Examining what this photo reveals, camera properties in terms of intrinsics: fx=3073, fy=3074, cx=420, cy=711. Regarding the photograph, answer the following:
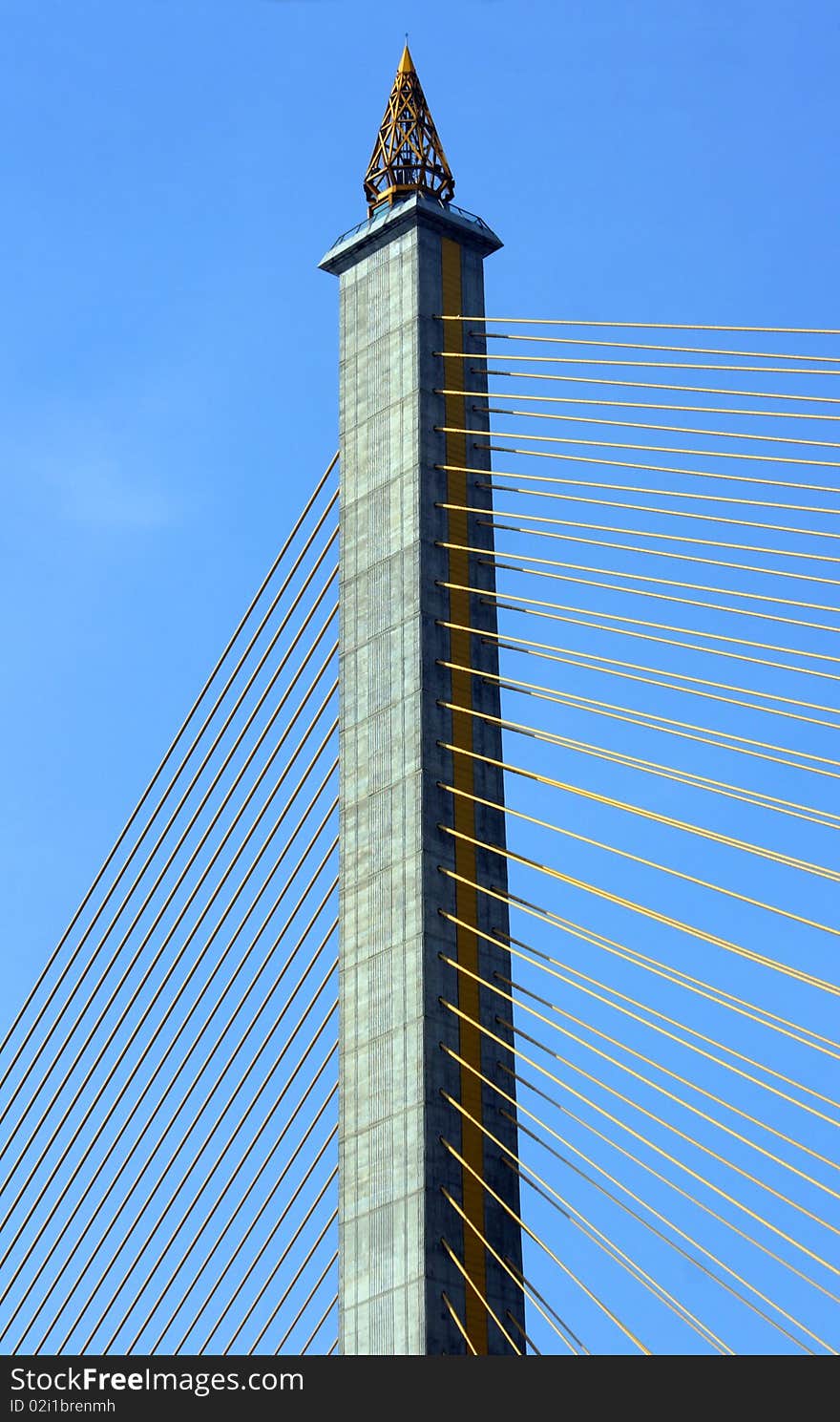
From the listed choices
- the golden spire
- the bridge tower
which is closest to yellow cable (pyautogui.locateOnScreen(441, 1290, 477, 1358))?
the bridge tower

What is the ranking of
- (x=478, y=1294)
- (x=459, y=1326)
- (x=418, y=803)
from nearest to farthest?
1. (x=459, y=1326)
2. (x=478, y=1294)
3. (x=418, y=803)

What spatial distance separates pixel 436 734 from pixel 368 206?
981cm

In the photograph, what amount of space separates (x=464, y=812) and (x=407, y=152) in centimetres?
1175

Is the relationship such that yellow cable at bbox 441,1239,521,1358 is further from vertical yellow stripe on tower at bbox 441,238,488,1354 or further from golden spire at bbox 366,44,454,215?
golden spire at bbox 366,44,454,215

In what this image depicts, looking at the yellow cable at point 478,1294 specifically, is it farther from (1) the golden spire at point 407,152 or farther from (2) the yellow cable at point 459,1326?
(1) the golden spire at point 407,152

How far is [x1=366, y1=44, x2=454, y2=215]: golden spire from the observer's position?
50344 mm

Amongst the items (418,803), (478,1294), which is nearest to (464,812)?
(418,803)

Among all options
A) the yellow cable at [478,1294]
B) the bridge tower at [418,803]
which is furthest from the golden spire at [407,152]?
the yellow cable at [478,1294]

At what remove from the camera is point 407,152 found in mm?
50750

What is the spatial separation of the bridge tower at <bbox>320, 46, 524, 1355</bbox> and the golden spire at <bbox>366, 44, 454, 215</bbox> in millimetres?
54

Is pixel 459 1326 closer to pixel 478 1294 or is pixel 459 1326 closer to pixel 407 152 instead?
pixel 478 1294

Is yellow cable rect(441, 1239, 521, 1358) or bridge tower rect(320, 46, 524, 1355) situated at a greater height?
bridge tower rect(320, 46, 524, 1355)
